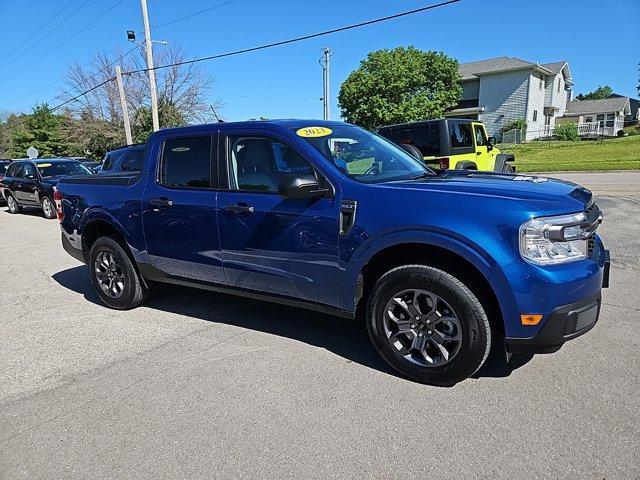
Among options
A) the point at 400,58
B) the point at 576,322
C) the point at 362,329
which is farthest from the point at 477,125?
the point at 400,58

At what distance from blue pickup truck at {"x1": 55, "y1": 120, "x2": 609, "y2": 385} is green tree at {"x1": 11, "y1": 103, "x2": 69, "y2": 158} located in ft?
197

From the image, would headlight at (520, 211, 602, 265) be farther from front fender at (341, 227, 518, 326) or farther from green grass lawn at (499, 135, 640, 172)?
green grass lawn at (499, 135, 640, 172)

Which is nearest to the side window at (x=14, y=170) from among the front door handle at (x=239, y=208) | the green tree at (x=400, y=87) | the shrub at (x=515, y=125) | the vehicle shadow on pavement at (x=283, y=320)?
the vehicle shadow on pavement at (x=283, y=320)

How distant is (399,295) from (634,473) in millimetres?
1575

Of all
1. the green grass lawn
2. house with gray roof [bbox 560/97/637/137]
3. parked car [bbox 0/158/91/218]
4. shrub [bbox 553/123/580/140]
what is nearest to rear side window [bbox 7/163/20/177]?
parked car [bbox 0/158/91/218]

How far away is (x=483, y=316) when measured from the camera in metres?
2.93

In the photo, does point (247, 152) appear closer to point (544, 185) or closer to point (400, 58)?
point (544, 185)

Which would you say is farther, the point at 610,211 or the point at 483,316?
the point at 610,211

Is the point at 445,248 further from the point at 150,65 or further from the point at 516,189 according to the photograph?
the point at 150,65

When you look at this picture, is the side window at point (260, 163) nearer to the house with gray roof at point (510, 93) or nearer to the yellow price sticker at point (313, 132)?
the yellow price sticker at point (313, 132)

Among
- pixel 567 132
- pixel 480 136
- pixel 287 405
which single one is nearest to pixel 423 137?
pixel 480 136

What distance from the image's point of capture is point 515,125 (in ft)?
130

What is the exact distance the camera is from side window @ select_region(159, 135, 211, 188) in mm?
4113

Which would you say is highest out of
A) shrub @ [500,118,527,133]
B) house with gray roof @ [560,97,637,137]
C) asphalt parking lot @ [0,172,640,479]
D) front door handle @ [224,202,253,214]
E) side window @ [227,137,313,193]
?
house with gray roof @ [560,97,637,137]
